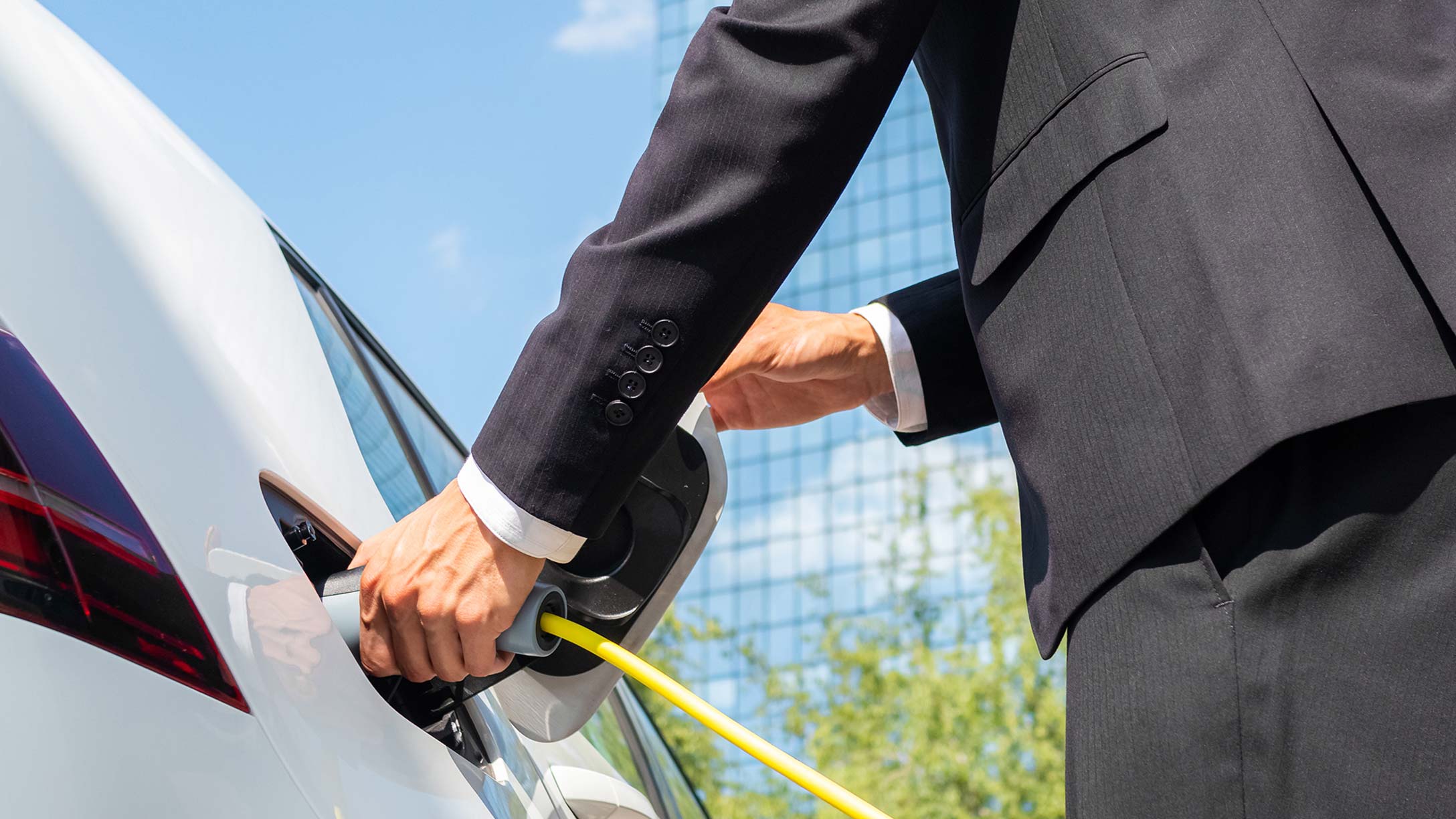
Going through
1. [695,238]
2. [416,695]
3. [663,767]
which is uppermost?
[695,238]

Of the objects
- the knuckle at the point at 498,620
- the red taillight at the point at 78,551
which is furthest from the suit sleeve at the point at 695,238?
the red taillight at the point at 78,551

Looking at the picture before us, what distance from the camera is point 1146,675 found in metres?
1.09

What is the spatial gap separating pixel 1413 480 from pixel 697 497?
83cm

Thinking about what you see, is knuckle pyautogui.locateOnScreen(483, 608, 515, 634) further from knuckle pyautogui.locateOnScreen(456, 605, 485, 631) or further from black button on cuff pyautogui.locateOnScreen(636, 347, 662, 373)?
black button on cuff pyautogui.locateOnScreen(636, 347, 662, 373)

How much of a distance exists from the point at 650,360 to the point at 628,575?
1.31 ft

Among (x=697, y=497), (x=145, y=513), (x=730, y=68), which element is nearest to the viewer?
(x=145, y=513)

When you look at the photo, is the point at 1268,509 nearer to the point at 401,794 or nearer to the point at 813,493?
the point at 401,794

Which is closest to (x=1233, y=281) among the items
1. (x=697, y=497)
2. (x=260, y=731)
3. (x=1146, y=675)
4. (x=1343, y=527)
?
(x=1343, y=527)

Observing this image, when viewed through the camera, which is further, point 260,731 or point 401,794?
point 401,794

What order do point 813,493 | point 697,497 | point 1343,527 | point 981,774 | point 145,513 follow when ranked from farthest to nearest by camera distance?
point 813,493, point 981,774, point 697,497, point 1343,527, point 145,513

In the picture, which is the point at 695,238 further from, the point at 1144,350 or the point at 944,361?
the point at 944,361

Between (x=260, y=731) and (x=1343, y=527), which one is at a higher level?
(x=260, y=731)

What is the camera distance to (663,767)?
245 centimetres

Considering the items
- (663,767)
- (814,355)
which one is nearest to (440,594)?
(814,355)
